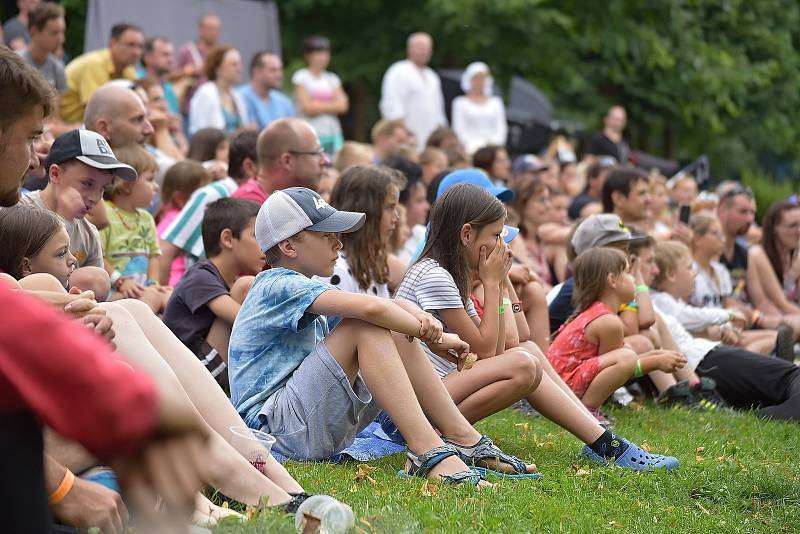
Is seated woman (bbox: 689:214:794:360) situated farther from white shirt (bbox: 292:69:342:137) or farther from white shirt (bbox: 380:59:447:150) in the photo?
white shirt (bbox: 380:59:447:150)

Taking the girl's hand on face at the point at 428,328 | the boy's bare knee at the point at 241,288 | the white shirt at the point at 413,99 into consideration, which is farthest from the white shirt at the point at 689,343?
the white shirt at the point at 413,99

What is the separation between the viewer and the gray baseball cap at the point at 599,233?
8000mm

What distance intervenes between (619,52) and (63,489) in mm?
18585

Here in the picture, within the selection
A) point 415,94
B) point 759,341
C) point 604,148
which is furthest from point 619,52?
point 759,341

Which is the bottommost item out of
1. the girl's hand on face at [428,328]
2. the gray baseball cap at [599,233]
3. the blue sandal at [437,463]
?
the blue sandal at [437,463]

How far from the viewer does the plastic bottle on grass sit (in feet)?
12.5

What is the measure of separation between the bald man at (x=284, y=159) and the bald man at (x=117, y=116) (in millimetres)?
778

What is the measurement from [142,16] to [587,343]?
28.4 feet

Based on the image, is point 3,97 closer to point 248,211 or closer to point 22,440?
point 22,440

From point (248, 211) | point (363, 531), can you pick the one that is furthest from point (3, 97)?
point (248, 211)

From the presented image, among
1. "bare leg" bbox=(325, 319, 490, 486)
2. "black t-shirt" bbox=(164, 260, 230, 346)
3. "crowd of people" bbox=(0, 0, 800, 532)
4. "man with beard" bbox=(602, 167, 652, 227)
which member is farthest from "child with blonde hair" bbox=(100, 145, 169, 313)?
"man with beard" bbox=(602, 167, 652, 227)

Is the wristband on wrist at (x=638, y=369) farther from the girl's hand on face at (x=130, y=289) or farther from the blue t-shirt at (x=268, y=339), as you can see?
the girl's hand on face at (x=130, y=289)

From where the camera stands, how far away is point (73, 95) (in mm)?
10938

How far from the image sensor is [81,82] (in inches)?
426
